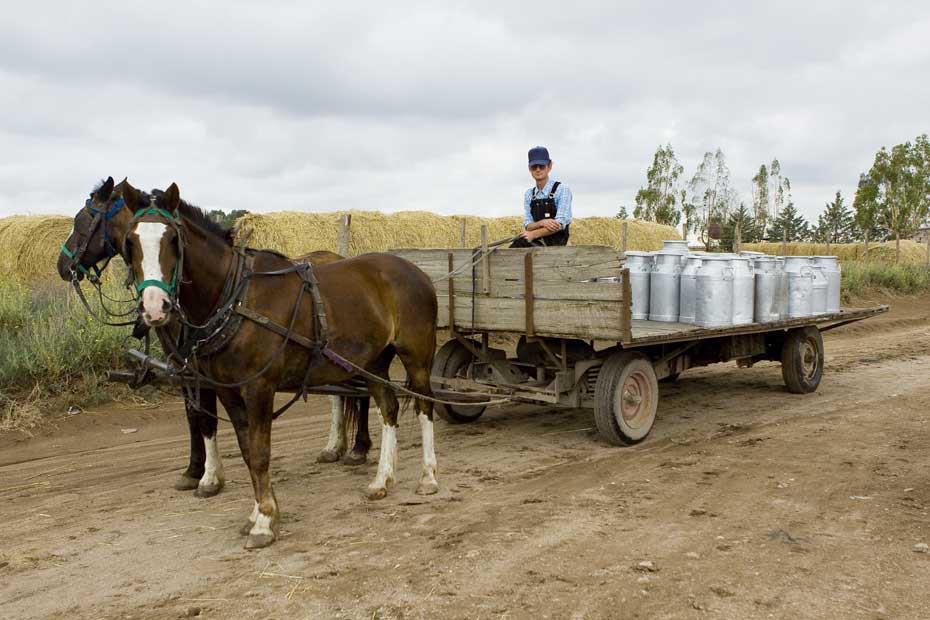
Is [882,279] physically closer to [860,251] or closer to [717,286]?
[860,251]

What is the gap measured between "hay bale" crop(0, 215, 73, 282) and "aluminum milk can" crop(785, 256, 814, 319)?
1267 centimetres

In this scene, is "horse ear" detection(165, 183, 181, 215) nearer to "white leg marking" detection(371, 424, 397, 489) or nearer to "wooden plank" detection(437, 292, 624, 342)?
"white leg marking" detection(371, 424, 397, 489)

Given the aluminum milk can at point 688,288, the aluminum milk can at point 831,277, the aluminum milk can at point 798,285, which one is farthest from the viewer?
the aluminum milk can at point 831,277

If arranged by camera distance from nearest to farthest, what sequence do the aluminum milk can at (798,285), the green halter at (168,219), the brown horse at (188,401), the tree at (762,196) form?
the green halter at (168,219) → the brown horse at (188,401) → the aluminum milk can at (798,285) → the tree at (762,196)

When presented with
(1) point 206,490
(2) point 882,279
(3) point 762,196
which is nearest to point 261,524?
(1) point 206,490

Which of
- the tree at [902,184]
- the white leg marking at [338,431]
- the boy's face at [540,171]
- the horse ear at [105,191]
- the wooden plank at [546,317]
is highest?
the tree at [902,184]

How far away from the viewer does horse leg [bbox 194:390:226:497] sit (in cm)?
519

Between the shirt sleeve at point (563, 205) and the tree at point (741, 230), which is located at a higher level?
the tree at point (741, 230)

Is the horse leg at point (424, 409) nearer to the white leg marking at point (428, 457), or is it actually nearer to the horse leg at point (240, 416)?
the white leg marking at point (428, 457)

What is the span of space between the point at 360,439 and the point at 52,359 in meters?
4.06

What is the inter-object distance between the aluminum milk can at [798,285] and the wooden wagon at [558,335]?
496 mm

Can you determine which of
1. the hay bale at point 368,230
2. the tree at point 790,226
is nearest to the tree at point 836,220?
the tree at point 790,226

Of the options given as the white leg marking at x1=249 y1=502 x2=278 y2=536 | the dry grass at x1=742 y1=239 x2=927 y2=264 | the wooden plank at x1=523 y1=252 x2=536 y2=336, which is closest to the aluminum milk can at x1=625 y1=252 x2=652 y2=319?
the wooden plank at x1=523 y1=252 x2=536 y2=336

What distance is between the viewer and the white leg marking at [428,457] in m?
5.24
